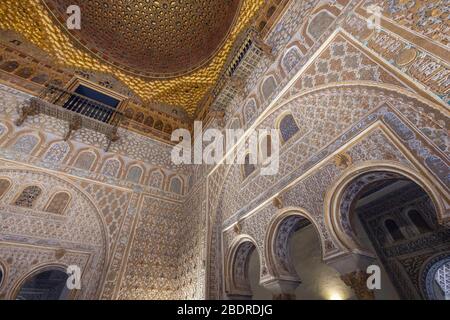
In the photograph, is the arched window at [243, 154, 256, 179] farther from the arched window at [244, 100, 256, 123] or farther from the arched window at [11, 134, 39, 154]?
the arched window at [11, 134, 39, 154]

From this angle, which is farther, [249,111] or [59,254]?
[249,111]

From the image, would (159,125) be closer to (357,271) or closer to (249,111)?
(249,111)

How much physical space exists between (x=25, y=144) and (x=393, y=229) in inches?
407

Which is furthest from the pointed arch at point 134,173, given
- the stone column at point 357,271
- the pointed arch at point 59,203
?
the stone column at point 357,271

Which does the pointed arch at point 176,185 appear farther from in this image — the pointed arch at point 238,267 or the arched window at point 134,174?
the pointed arch at point 238,267

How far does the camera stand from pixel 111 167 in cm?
721

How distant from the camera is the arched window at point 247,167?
5269 mm

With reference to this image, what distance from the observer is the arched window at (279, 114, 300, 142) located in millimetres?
4359

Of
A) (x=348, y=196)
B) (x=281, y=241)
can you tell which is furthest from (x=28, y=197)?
(x=348, y=196)

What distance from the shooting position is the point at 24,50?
715 cm

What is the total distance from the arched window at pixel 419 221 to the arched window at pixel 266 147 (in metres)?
4.52

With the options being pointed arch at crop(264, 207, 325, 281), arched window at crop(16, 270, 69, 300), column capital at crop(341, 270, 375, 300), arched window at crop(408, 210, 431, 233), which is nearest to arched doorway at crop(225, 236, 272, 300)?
pointed arch at crop(264, 207, 325, 281)
